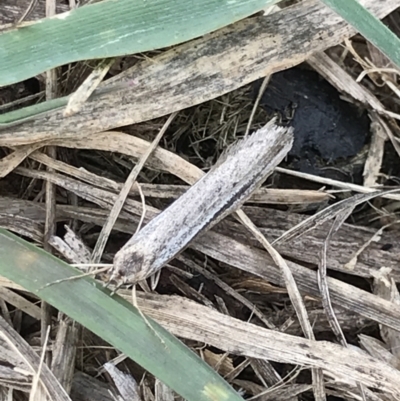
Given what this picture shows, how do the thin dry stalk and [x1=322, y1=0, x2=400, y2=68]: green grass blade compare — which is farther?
the thin dry stalk

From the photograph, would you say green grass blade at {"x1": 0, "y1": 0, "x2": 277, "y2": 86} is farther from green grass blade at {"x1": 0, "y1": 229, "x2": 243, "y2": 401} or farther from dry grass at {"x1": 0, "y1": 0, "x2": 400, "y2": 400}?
green grass blade at {"x1": 0, "y1": 229, "x2": 243, "y2": 401}

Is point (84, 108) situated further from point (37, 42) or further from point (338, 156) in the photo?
point (338, 156)

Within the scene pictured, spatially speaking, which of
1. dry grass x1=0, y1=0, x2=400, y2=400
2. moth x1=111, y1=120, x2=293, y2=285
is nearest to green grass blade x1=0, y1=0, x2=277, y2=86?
dry grass x1=0, y1=0, x2=400, y2=400

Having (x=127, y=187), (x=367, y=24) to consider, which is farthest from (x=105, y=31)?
(x=367, y=24)

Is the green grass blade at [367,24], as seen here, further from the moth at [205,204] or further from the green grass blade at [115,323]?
the green grass blade at [115,323]

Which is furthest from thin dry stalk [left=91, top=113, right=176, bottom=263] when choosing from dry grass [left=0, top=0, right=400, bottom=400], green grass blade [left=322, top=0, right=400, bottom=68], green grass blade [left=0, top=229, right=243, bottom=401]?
green grass blade [left=322, top=0, right=400, bottom=68]

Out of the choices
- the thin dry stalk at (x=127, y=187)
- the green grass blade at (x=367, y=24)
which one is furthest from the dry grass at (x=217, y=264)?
the green grass blade at (x=367, y=24)

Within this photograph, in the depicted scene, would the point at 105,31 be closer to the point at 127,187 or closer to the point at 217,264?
the point at 127,187

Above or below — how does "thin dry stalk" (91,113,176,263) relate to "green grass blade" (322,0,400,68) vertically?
below
